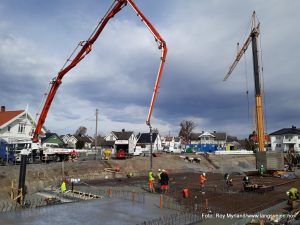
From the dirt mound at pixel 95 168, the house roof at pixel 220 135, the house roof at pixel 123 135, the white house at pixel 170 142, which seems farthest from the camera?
the house roof at pixel 220 135

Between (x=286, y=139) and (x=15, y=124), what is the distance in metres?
75.5

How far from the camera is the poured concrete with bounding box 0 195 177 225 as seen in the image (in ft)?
44.2

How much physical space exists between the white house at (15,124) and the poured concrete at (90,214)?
89.2ft

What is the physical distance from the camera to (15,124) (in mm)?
43531

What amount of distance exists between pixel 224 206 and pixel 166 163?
94.5 ft

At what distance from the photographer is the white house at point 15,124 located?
41.8m

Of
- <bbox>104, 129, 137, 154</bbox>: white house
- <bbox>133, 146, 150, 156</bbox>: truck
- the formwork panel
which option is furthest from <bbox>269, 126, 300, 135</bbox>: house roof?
the formwork panel

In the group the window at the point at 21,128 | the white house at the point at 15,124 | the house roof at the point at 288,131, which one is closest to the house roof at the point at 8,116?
the white house at the point at 15,124

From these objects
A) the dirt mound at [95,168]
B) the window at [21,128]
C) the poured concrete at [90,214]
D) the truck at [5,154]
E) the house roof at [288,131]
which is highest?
the house roof at [288,131]

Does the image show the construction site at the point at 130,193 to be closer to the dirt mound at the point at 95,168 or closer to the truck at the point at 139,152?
the dirt mound at the point at 95,168

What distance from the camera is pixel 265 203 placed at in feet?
61.0

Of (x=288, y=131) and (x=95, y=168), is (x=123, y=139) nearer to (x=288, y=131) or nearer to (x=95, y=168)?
Answer: (x=95, y=168)

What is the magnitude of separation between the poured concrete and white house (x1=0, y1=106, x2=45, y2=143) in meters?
27.2

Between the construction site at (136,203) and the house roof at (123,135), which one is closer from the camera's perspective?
the construction site at (136,203)
